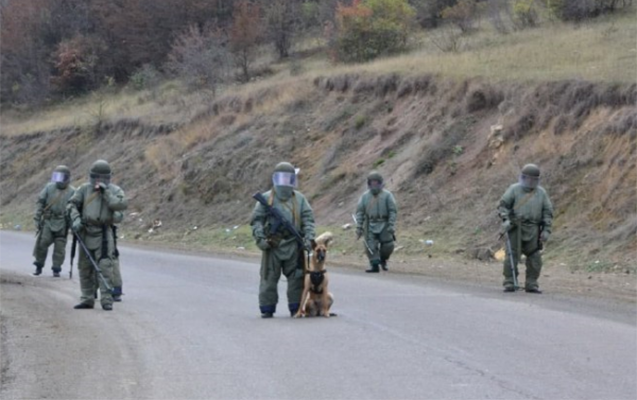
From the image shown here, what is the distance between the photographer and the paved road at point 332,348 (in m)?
10.1

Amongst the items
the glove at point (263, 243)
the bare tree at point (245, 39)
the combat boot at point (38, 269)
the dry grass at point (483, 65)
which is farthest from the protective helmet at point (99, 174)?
the bare tree at point (245, 39)

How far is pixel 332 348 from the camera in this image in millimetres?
12211

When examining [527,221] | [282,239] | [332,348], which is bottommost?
[332,348]

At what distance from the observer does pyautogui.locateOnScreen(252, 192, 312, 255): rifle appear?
1485 cm

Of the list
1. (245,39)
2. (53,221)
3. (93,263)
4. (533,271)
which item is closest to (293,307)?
(93,263)

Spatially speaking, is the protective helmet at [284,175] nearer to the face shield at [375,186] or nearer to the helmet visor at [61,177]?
the face shield at [375,186]

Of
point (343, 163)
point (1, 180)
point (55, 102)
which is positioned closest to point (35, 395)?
point (343, 163)

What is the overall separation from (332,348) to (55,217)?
37.7 feet

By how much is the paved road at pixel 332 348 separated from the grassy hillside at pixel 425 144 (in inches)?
306

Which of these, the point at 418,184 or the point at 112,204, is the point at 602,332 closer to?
the point at 112,204

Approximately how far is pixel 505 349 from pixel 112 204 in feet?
20.5

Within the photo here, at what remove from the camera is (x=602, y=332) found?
13203 millimetres

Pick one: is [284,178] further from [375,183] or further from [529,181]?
[375,183]

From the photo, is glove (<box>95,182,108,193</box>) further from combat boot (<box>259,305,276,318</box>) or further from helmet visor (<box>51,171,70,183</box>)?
helmet visor (<box>51,171,70,183</box>)
